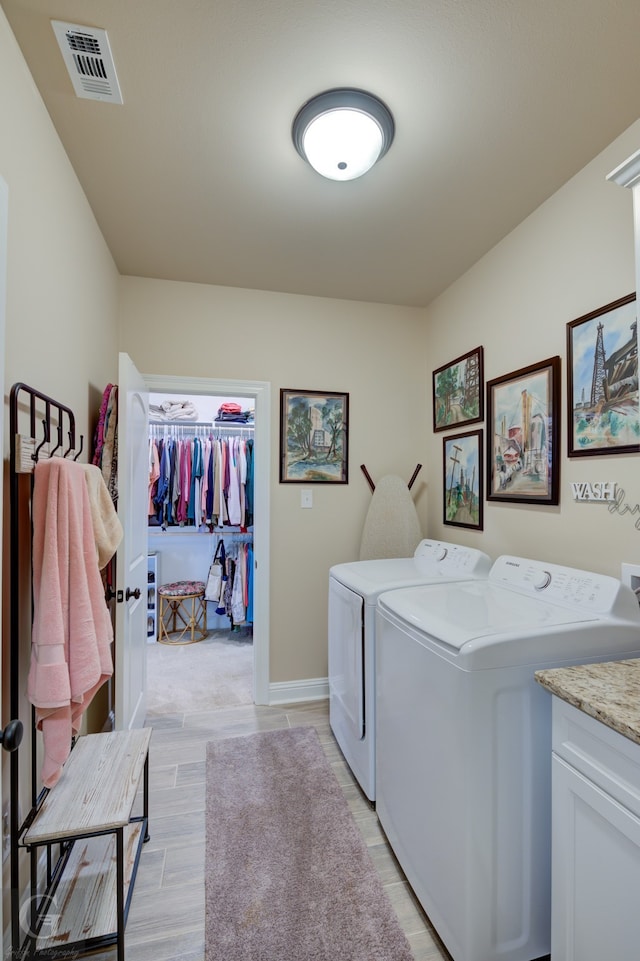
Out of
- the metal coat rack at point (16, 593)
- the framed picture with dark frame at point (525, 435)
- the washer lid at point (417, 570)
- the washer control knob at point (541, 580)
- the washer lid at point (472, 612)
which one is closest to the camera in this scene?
the metal coat rack at point (16, 593)

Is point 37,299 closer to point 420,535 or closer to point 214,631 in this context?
point 420,535

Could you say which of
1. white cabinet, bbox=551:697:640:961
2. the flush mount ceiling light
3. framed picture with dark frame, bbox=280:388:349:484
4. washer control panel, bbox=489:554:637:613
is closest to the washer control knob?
washer control panel, bbox=489:554:637:613

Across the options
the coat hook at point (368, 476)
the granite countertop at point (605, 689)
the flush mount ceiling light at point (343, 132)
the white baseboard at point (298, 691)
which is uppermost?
the flush mount ceiling light at point (343, 132)

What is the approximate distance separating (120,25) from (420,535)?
2637mm

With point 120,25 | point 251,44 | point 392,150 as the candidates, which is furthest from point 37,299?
point 392,150

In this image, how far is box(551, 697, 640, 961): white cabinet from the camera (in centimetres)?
91

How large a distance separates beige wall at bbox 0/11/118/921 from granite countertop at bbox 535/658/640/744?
1437 mm

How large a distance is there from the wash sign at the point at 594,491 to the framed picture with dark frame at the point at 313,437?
4.76 feet

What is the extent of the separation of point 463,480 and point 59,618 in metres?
2.11

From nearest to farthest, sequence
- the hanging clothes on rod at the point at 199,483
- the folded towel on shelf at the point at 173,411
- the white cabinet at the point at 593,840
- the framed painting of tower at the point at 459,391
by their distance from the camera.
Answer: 1. the white cabinet at the point at 593,840
2. the framed painting of tower at the point at 459,391
3. the hanging clothes on rod at the point at 199,483
4. the folded towel on shelf at the point at 173,411

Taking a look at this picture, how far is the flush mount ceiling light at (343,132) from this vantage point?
4.67ft

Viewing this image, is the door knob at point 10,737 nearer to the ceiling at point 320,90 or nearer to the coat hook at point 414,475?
the ceiling at point 320,90

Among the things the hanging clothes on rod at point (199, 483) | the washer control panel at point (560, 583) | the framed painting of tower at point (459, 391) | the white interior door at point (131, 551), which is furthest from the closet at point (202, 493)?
the washer control panel at point (560, 583)

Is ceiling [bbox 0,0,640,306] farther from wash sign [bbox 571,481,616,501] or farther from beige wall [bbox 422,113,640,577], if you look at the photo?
wash sign [bbox 571,481,616,501]
